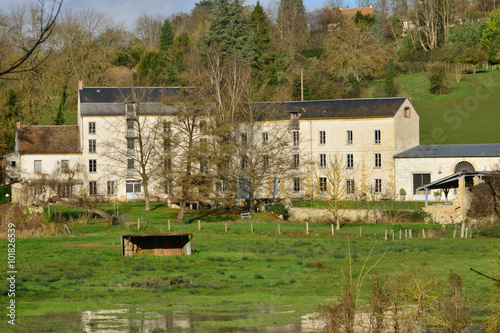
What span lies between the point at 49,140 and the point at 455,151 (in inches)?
1490

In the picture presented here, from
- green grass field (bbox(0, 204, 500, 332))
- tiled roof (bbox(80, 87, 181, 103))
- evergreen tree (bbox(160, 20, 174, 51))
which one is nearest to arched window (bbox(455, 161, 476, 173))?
green grass field (bbox(0, 204, 500, 332))

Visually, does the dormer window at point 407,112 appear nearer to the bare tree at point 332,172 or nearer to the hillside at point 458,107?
the bare tree at point 332,172

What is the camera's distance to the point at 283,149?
206ft

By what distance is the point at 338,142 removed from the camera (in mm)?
65500

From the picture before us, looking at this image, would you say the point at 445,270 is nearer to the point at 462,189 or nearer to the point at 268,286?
the point at 268,286

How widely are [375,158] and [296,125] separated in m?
8.07

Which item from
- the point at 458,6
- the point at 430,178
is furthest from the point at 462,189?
the point at 458,6

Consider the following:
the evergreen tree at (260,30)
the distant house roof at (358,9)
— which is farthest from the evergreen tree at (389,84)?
the distant house roof at (358,9)

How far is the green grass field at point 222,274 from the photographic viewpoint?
20.4 meters

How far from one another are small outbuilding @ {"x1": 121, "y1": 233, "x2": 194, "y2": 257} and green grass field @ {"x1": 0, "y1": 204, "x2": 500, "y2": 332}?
2.00 ft

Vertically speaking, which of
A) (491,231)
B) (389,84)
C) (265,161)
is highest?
(389,84)

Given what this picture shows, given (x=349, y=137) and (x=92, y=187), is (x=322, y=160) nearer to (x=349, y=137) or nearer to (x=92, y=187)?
(x=349, y=137)

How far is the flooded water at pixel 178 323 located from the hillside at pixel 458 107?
54378 mm

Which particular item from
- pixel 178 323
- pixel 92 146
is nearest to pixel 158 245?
pixel 178 323
